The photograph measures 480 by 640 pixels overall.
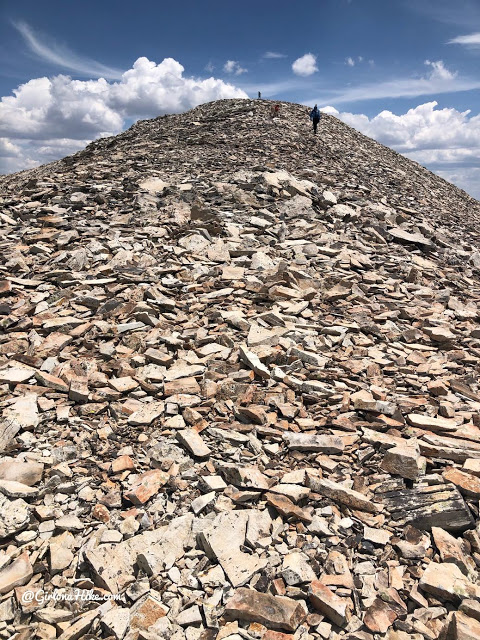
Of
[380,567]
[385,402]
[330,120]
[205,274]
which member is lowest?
[380,567]

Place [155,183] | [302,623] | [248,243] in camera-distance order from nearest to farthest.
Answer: [302,623]
[248,243]
[155,183]

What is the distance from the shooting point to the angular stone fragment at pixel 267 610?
343 cm

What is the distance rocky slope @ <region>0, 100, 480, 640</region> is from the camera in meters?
3.68

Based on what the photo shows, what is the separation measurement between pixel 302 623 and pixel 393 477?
2109 millimetres

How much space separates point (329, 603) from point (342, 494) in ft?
4.25

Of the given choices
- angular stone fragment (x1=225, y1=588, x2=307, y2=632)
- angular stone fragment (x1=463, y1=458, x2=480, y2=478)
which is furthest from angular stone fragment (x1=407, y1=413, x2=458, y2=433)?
angular stone fragment (x1=225, y1=588, x2=307, y2=632)

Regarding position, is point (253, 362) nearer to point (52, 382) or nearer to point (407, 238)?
point (52, 382)

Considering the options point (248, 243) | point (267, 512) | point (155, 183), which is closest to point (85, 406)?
point (267, 512)

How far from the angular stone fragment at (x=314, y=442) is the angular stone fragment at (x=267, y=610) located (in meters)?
2.01

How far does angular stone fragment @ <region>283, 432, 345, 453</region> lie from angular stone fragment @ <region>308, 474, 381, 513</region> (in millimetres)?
545

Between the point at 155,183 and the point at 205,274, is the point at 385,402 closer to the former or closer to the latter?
the point at 205,274

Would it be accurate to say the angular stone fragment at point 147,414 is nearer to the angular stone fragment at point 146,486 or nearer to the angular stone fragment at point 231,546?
the angular stone fragment at point 146,486

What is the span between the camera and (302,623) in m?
3.49

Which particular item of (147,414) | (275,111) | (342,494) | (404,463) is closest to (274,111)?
(275,111)
